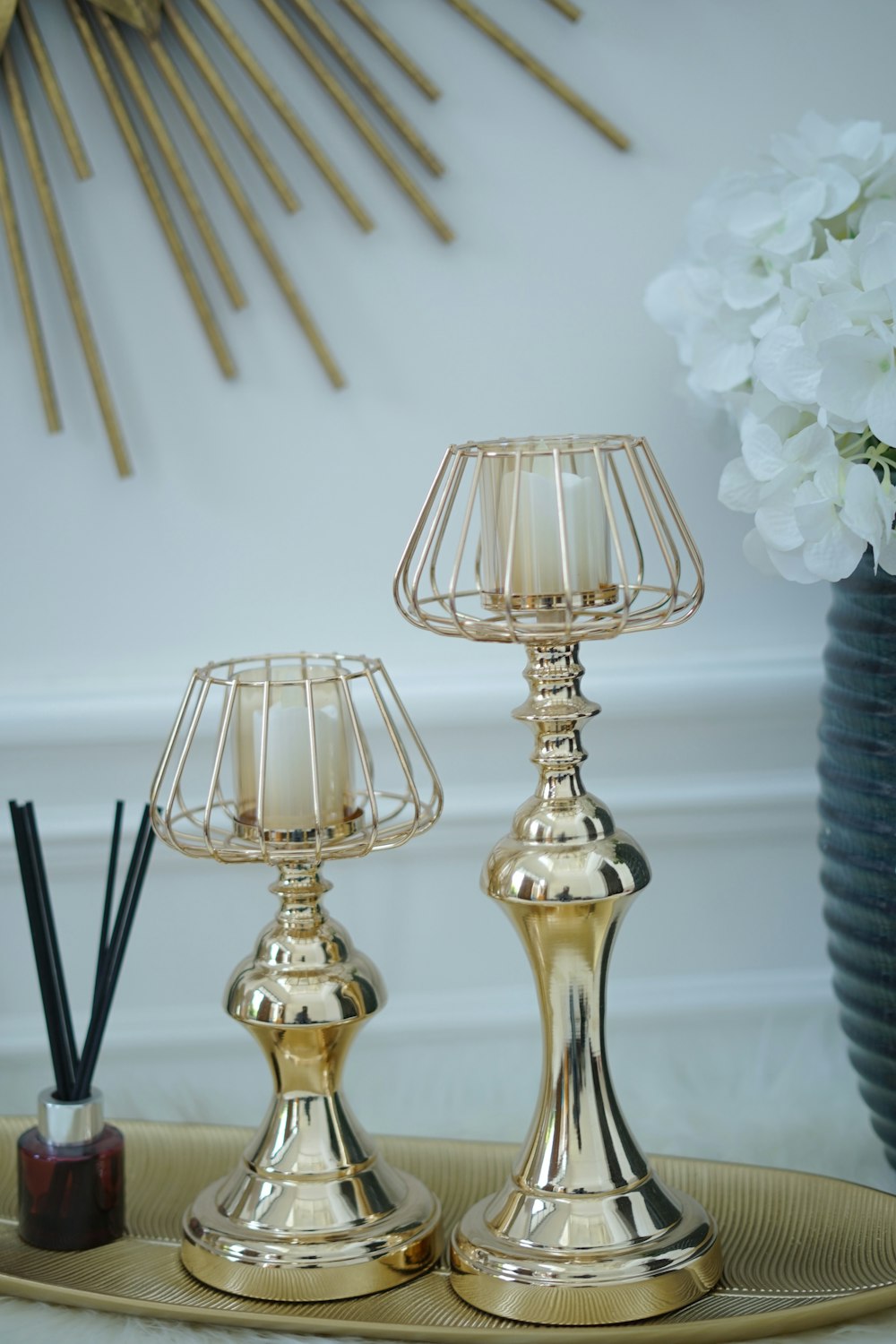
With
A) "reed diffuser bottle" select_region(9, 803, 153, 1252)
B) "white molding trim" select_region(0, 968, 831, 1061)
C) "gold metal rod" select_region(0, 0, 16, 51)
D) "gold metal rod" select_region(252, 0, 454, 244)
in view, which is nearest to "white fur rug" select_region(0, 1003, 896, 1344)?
"white molding trim" select_region(0, 968, 831, 1061)

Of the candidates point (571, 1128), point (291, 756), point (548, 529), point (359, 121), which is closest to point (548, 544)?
point (548, 529)

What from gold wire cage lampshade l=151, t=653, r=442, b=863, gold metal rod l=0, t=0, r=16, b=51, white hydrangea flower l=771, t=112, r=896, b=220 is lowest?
gold wire cage lampshade l=151, t=653, r=442, b=863

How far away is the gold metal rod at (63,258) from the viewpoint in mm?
742

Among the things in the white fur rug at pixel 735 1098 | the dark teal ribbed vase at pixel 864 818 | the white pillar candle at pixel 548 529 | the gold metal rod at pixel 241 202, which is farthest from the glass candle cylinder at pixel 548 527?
the white fur rug at pixel 735 1098

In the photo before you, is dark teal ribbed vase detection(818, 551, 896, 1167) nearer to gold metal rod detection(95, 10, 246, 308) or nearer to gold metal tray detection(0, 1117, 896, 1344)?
gold metal tray detection(0, 1117, 896, 1344)

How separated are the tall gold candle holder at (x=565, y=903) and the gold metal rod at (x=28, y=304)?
324 millimetres

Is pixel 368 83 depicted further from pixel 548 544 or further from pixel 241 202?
pixel 548 544

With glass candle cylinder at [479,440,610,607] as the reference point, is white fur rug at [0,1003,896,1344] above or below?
below

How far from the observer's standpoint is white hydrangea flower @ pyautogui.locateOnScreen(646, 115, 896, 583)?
54 centimetres

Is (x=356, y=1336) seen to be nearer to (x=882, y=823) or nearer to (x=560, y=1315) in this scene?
(x=560, y=1315)

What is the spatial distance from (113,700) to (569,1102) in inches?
15.1

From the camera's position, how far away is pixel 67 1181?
2.01ft

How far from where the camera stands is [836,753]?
0.66m

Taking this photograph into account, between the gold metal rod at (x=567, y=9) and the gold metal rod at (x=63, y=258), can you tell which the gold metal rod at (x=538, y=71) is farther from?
the gold metal rod at (x=63, y=258)
